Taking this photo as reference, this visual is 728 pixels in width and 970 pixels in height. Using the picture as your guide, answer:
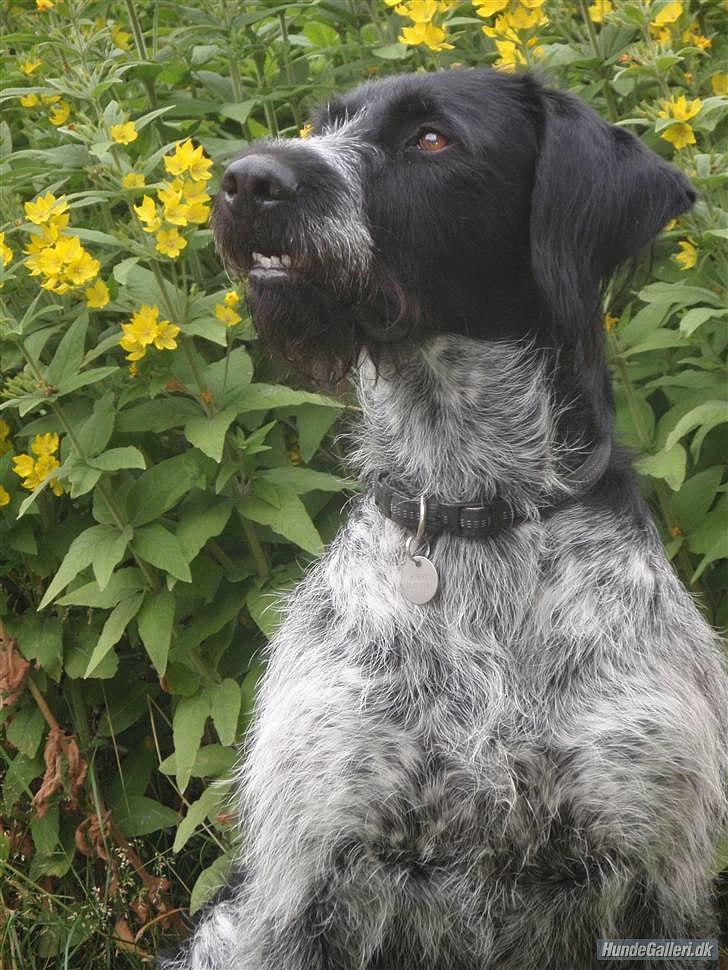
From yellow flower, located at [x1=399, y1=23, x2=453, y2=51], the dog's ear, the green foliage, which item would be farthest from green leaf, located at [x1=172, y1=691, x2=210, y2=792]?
yellow flower, located at [x1=399, y1=23, x2=453, y2=51]

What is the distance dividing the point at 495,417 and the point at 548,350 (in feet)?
0.63

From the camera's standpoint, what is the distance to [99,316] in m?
4.21

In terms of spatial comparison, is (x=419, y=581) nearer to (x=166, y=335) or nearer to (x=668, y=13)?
(x=166, y=335)

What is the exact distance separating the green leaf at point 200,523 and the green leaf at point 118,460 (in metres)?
0.26

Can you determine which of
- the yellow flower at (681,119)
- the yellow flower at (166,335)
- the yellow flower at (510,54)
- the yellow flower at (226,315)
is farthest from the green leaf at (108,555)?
the yellow flower at (681,119)

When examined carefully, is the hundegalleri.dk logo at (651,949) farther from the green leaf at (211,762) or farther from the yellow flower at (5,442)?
the yellow flower at (5,442)

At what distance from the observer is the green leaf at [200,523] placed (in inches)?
148

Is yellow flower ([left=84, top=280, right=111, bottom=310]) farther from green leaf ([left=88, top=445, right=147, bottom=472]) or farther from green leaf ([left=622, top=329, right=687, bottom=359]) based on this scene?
green leaf ([left=622, top=329, right=687, bottom=359])

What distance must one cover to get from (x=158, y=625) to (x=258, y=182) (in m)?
1.45

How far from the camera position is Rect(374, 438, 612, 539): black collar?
3.04 meters

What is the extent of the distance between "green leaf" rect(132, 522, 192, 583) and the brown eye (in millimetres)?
1286

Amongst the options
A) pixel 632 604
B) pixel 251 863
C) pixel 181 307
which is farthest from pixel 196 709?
pixel 632 604

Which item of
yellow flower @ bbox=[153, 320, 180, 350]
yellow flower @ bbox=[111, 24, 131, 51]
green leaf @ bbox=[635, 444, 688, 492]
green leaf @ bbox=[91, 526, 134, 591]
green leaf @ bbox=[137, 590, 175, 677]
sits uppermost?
yellow flower @ bbox=[111, 24, 131, 51]

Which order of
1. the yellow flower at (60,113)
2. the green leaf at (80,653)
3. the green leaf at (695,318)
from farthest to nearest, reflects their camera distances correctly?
the green leaf at (80,653) < the yellow flower at (60,113) < the green leaf at (695,318)
